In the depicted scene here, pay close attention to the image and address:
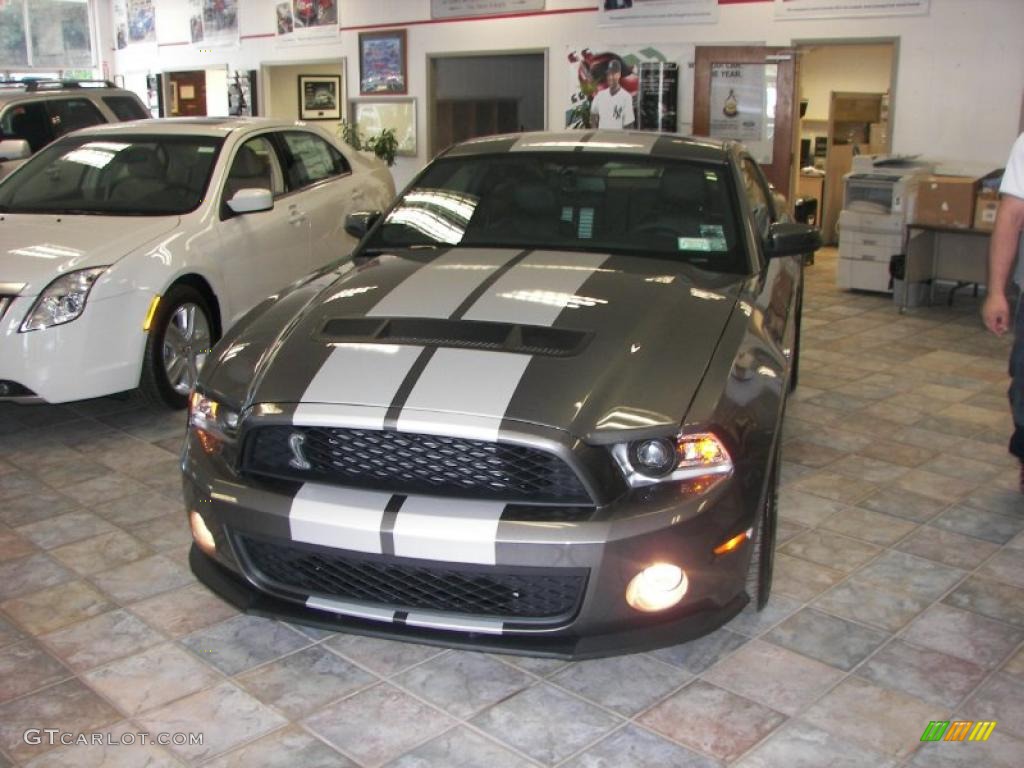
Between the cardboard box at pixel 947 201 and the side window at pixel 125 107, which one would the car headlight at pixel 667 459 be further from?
the side window at pixel 125 107

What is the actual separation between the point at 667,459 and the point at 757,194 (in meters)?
2.21

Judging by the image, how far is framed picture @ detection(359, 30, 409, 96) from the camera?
12336 millimetres

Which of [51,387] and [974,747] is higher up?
[51,387]

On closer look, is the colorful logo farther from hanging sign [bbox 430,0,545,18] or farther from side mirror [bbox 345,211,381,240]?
hanging sign [bbox 430,0,545,18]

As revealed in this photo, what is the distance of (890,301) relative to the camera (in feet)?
26.2

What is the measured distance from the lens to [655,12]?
999 cm

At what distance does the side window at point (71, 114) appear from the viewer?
27.2ft

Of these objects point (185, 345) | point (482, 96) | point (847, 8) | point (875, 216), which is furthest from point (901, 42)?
point (185, 345)

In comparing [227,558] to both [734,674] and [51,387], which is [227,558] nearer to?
[734,674]

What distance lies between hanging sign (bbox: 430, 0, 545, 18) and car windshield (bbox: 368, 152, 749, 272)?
7875mm

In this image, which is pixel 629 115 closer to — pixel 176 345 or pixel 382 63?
pixel 382 63

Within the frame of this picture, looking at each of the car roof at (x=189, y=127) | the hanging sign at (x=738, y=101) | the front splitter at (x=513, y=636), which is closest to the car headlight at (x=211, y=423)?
the front splitter at (x=513, y=636)

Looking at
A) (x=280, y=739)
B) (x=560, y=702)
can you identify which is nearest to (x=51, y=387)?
(x=280, y=739)

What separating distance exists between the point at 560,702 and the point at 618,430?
70 centimetres
